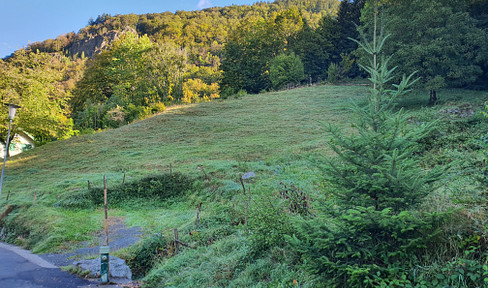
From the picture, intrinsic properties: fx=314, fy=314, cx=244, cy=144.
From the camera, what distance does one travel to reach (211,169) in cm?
1769

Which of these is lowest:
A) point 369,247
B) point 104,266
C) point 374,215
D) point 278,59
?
point 104,266

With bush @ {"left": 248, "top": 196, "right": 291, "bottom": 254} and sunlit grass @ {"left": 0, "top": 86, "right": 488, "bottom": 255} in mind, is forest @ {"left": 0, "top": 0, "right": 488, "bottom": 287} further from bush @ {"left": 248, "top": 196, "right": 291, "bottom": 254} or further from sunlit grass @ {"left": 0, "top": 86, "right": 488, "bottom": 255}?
sunlit grass @ {"left": 0, "top": 86, "right": 488, "bottom": 255}

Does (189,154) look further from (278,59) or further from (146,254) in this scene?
(278,59)

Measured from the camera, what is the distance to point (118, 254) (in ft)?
30.7

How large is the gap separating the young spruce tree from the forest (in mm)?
27

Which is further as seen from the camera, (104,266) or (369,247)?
(104,266)

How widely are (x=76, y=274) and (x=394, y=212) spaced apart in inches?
317

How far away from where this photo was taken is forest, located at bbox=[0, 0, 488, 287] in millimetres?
4367

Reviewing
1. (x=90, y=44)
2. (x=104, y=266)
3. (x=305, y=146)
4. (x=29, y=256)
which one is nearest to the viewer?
(x=104, y=266)

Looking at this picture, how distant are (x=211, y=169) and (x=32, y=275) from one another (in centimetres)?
1024

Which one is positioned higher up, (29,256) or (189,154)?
(189,154)

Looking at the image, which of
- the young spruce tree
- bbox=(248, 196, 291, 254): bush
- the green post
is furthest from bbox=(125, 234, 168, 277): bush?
the young spruce tree

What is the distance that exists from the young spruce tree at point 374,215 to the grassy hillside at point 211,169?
68cm

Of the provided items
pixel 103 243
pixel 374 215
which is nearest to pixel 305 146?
pixel 103 243
